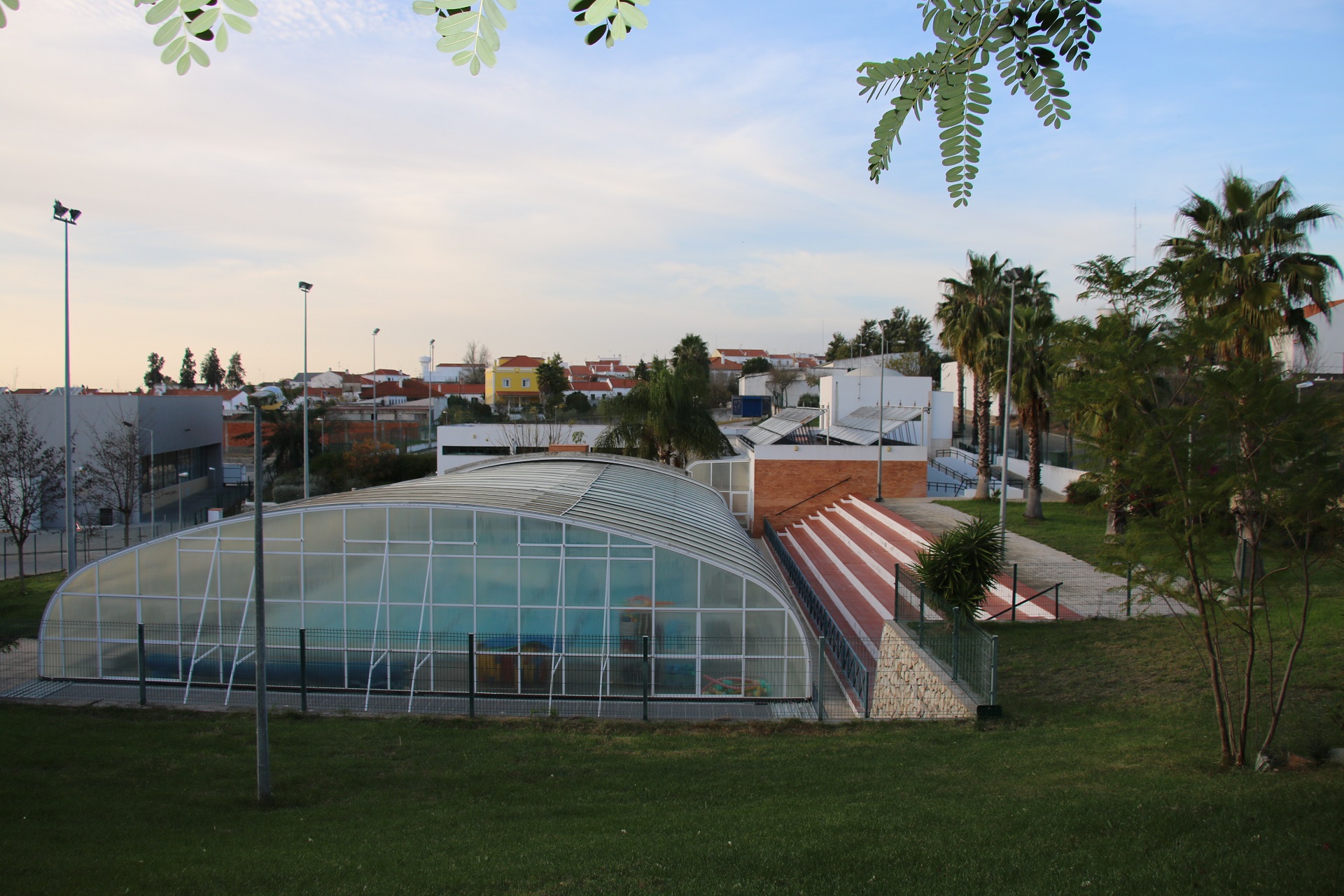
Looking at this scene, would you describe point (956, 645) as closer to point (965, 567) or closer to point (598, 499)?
point (965, 567)

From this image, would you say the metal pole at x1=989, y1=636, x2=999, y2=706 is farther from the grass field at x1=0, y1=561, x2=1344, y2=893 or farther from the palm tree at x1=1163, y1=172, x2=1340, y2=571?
the palm tree at x1=1163, y1=172, x2=1340, y2=571

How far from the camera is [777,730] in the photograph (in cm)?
1231

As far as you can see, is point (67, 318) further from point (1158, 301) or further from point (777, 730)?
point (1158, 301)

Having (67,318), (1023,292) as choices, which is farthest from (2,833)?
(1023,292)

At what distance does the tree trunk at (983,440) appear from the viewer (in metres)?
30.1

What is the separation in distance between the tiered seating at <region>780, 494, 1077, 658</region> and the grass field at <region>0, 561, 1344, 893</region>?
315cm

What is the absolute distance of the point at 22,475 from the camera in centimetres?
2767

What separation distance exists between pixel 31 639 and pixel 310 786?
10.4m

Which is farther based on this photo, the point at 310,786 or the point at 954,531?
the point at 954,531

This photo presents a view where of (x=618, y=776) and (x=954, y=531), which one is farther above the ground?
(x=954, y=531)

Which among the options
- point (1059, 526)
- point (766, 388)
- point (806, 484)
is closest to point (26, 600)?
point (806, 484)

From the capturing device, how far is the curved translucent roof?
15.2 m

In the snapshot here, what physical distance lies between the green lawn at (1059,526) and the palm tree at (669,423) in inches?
438

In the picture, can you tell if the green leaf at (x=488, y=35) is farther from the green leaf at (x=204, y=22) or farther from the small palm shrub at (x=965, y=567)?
the small palm shrub at (x=965, y=567)
